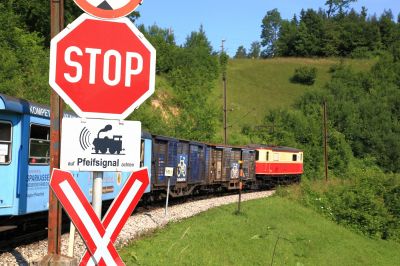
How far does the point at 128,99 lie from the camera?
3.47 metres

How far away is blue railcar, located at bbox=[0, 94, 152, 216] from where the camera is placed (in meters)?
9.72

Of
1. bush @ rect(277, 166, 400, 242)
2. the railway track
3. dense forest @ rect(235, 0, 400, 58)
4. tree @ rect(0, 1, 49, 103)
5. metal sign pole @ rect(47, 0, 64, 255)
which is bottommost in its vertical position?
bush @ rect(277, 166, 400, 242)

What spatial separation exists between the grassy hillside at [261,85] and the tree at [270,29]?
155 feet

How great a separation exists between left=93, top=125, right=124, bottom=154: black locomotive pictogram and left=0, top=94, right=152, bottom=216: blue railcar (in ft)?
22.5

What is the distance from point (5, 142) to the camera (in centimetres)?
983

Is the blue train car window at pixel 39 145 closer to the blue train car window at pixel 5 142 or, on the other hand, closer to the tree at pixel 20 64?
the blue train car window at pixel 5 142

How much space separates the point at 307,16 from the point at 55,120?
152 meters

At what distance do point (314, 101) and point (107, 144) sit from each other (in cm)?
7713

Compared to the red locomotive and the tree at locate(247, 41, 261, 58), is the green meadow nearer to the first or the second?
the red locomotive

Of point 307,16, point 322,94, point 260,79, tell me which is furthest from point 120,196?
point 307,16

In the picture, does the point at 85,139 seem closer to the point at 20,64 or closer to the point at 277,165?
the point at 20,64

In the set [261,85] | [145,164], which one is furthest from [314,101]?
[145,164]

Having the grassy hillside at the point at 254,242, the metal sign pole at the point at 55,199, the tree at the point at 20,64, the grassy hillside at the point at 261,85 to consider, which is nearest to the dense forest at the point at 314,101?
the tree at the point at 20,64

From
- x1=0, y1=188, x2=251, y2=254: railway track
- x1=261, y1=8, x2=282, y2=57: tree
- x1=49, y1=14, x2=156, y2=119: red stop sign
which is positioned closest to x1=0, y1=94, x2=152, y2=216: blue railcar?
x1=0, y1=188, x2=251, y2=254: railway track
